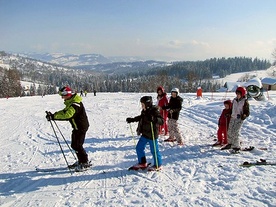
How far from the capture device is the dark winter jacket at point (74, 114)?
6082 millimetres

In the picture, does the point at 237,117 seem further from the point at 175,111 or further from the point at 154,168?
the point at 154,168

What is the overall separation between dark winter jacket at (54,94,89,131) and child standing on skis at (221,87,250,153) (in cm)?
440

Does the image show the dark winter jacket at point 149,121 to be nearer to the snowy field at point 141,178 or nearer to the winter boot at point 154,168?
the winter boot at point 154,168

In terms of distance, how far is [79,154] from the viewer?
22.0 ft

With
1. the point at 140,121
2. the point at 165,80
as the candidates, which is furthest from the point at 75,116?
the point at 165,80

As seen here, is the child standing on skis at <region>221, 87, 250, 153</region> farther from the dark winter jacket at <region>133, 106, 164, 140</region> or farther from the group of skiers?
the dark winter jacket at <region>133, 106, 164, 140</region>

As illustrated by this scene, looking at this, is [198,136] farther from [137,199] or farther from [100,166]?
[137,199]

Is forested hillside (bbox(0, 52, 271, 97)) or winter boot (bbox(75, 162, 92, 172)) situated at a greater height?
forested hillside (bbox(0, 52, 271, 97))

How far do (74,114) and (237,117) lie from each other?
15.5 feet

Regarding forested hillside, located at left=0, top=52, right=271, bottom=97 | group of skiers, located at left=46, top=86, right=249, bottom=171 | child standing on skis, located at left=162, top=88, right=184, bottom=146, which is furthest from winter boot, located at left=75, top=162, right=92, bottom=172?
forested hillside, located at left=0, top=52, right=271, bottom=97

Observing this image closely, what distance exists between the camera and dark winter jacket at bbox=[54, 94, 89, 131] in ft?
20.0

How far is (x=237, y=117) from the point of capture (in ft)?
25.0

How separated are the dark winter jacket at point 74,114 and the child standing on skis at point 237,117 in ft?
14.5

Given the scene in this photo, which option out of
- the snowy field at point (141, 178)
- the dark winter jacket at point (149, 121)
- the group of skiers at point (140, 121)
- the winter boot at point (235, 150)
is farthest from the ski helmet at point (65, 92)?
the winter boot at point (235, 150)
